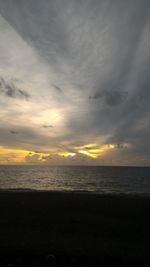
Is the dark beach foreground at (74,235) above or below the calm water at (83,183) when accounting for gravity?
below

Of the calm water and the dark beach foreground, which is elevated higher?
the calm water

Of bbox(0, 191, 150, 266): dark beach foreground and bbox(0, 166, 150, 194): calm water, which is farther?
bbox(0, 166, 150, 194): calm water

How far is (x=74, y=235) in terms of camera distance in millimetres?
11109

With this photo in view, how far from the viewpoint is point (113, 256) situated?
8469 millimetres

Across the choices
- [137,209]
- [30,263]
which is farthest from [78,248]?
[137,209]

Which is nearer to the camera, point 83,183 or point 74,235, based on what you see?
point 74,235

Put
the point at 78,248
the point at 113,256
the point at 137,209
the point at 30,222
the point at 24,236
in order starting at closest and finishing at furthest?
the point at 113,256
the point at 78,248
the point at 24,236
the point at 30,222
the point at 137,209

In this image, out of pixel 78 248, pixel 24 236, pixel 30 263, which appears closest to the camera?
pixel 30 263

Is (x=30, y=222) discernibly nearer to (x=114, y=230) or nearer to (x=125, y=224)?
(x=114, y=230)

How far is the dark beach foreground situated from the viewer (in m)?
8.12

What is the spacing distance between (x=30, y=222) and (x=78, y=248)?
5.24 metres

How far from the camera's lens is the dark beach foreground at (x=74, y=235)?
812 cm

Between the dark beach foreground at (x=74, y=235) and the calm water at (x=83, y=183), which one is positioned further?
the calm water at (x=83, y=183)

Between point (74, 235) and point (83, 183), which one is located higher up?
point (83, 183)
